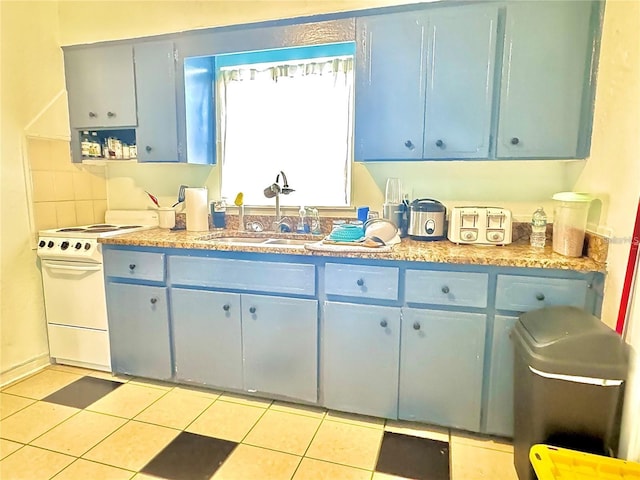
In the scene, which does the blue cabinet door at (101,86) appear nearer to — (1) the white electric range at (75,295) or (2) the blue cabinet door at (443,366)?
(1) the white electric range at (75,295)

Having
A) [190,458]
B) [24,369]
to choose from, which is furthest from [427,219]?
[24,369]

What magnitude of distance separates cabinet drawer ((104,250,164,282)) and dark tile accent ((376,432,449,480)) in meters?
1.56

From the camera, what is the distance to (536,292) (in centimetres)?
181

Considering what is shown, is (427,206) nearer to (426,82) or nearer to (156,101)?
(426,82)

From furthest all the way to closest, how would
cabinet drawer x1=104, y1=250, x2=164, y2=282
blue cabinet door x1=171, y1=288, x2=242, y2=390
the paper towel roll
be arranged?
the paper towel roll, cabinet drawer x1=104, y1=250, x2=164, y2=282, blue cabinet door x1=171, y1=288, x2=242, y2=390

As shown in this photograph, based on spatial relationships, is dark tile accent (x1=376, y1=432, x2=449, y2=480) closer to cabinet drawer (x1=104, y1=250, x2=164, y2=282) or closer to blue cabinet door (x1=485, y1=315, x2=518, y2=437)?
blue cabinet door (x1=485, y1=315, x2=518, y2=437)

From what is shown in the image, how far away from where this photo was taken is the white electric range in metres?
2.52

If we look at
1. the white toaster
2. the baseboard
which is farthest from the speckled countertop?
→ the baseboard

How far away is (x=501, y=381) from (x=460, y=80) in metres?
1.52

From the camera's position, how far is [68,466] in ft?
5.87

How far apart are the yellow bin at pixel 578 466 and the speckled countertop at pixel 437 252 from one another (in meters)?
0.76

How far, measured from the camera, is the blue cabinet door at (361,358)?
203 cm

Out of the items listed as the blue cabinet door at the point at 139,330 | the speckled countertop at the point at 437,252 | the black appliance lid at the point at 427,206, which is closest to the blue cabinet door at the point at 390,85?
the black appliance lid at the point at 427,206

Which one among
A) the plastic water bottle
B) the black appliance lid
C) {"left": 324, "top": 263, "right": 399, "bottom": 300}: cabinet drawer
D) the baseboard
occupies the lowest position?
the baseboard
